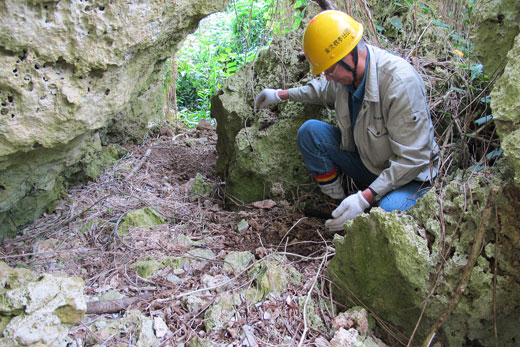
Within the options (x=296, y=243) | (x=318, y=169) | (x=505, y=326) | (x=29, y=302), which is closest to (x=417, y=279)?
(x=505, y=326)

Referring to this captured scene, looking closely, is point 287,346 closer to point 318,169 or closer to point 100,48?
point 318,169

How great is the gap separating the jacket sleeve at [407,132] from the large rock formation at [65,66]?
1.28 m

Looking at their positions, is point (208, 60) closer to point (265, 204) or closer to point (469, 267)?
point (265, 204)

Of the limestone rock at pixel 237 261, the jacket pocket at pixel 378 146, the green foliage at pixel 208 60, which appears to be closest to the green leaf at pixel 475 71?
the jacket pocket at pixel 378 146

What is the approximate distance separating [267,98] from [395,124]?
1140 mm

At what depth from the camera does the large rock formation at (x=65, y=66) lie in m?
1.77

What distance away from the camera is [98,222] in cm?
289

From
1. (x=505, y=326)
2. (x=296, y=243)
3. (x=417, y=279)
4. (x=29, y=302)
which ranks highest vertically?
(x=29, y=302)

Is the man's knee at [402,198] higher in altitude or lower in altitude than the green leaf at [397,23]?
lower

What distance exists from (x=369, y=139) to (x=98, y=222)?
205cm

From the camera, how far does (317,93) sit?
9.63ft

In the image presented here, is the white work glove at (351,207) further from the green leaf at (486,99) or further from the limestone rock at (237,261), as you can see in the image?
the green leaf at (486,99)

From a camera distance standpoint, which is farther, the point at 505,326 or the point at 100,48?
the point at 100,48

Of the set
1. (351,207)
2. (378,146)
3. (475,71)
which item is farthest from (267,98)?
(475,71)
